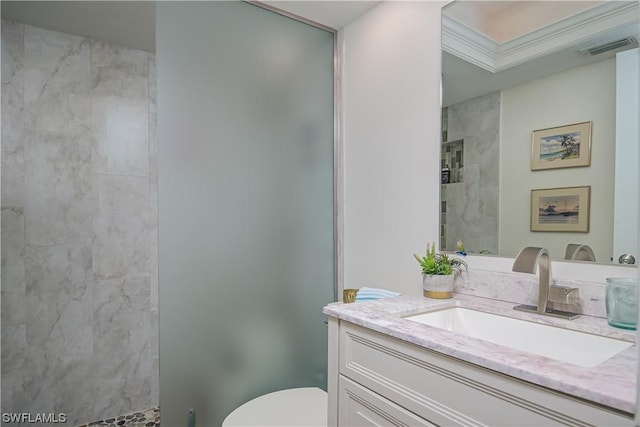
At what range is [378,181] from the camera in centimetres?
181

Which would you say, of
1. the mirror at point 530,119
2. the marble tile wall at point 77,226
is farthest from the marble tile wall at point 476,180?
the marble tile wall at point 77,226

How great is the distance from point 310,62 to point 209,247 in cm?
110

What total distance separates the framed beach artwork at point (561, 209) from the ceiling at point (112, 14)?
1247 millimetres

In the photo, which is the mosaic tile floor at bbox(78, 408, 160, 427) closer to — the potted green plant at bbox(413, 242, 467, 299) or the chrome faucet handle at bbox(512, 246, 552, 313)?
the potted green plant at bbox(413, 242, 467, 299)

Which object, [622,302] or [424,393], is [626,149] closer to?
[622,302]

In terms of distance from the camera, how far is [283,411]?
1.51 meters

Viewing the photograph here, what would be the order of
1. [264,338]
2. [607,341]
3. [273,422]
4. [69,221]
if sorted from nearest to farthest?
[607,341], [273,422], [264,338], [69,221]

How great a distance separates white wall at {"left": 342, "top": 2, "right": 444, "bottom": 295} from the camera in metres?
1.57

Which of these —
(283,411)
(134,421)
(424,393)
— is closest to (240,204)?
(283,411)

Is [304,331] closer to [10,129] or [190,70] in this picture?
[190,70]

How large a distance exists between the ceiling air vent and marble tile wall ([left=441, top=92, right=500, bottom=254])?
0.28 metres

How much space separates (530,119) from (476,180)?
276mm

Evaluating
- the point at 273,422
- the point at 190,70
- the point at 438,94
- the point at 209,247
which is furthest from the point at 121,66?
the point at 273,422

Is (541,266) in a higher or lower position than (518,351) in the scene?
higher
